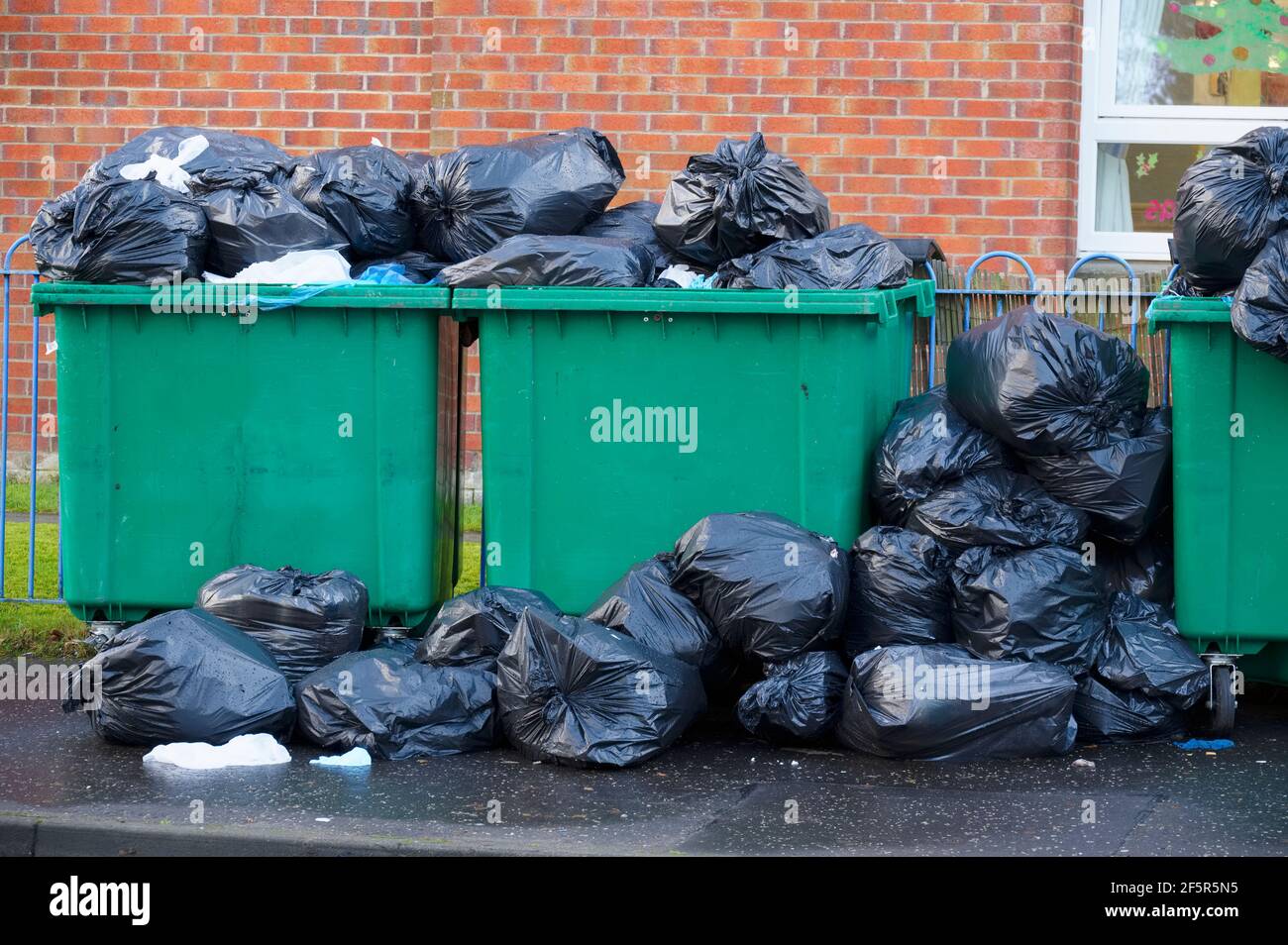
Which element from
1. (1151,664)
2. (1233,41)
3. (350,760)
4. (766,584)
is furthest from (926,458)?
(1233,41)

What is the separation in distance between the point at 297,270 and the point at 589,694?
177 centimetres

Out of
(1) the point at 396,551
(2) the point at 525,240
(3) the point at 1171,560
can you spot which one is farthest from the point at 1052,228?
(1) the point at 396,551

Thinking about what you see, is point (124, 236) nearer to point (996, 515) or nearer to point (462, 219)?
point (462, 219)

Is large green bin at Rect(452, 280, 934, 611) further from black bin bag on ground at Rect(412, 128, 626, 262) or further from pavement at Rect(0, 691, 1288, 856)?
pavement at Rect(0, 691, 1288, 856)

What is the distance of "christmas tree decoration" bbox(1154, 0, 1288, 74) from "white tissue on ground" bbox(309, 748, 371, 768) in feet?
18.8

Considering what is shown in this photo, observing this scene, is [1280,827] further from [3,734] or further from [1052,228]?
[1052,228]

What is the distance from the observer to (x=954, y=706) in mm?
4461

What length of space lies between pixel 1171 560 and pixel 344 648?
2.59 metres

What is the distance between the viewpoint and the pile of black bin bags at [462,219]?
5133mm

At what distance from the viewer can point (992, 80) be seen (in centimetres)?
771

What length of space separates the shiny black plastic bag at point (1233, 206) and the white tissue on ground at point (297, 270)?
8.56 ft

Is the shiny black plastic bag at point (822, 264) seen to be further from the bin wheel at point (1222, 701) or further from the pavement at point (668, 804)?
the bin wheel at point (1222, 701)

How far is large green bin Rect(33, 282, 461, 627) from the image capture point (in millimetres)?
5180

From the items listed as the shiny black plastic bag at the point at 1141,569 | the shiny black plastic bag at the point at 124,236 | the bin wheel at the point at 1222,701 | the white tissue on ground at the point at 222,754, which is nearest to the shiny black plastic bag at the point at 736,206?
the shiny black plastic bag at the point at 1141,569
